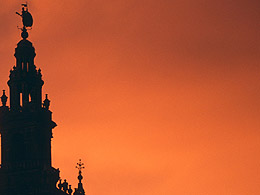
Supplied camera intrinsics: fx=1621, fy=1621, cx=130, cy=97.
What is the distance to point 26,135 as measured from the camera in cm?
19038

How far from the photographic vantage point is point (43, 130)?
19162 centimetres

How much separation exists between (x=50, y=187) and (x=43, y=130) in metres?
7.08

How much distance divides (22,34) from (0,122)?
1154 cm

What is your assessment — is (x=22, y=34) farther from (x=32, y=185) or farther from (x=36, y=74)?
(x=32, y=185)

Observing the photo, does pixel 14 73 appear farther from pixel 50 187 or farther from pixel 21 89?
pixel 50 187

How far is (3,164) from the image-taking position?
18962 cm

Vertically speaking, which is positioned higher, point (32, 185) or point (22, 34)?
point (22, 34)

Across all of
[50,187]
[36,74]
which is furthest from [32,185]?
[36,74]

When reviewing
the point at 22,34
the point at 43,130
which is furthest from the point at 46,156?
the point at 22,34

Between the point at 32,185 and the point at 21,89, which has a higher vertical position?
the point at 21,89

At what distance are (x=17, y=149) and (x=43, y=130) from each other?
403 centimetres

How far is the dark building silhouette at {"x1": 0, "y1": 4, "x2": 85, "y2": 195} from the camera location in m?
189

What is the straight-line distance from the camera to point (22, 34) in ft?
643

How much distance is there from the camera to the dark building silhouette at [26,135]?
189 meters
